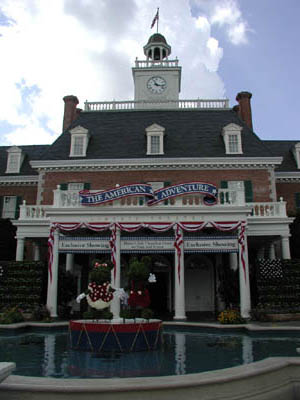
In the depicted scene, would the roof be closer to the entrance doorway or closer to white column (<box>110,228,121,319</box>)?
the entrance doorway

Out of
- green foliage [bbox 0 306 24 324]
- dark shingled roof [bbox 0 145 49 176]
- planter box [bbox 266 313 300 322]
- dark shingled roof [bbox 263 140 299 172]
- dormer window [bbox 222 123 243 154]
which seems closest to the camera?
green foliage [bbox 0 306 24 324]

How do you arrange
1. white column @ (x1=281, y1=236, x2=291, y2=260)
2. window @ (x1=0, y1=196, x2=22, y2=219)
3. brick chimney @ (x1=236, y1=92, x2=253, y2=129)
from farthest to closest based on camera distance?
brick chimney @ (x1=236, y1=92, x2=253, y2=129) → window @ (x1=0, y1=196, x2=22, y2=219) → white column @ (x1=281, y1=236, x2=291, y2=260)

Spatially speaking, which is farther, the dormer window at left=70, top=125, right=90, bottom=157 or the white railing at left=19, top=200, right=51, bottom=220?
the dormer window at left=70, top=125, right=90, bottom=157

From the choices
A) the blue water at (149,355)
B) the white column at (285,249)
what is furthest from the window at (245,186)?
the blue water at (149,355)

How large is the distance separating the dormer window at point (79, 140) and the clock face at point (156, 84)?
506 inches

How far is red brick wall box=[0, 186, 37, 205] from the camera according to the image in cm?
3131

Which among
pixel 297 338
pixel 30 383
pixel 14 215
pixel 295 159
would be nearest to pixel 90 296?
pixel 30 383

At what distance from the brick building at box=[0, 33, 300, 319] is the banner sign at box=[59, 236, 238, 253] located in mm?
53

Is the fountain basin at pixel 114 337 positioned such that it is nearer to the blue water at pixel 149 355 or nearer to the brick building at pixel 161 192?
the blue water at pixel 149 355

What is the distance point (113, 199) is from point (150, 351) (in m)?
10.2

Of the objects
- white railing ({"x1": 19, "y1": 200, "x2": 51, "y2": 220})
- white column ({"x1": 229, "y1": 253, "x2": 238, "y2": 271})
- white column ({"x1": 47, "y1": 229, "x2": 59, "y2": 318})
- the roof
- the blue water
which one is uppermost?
the roof

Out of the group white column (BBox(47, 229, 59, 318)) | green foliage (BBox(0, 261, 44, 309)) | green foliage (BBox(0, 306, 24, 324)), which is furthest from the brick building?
green foliage (BBox(0, 306, 24, 324))

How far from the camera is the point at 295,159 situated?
31953 mm

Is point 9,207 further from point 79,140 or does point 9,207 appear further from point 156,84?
point 156,84
